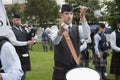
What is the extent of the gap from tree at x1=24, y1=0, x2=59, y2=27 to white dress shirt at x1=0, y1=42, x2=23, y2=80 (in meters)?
33.0

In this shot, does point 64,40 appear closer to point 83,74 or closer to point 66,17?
point 66,17

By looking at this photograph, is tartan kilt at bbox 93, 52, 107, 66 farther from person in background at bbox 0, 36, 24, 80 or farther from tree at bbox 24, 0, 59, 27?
tree at bbox 24, 0, 59, 27

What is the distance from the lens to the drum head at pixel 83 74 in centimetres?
483

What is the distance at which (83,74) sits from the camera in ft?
16.1

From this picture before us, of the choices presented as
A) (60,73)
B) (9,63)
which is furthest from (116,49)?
(9,63)

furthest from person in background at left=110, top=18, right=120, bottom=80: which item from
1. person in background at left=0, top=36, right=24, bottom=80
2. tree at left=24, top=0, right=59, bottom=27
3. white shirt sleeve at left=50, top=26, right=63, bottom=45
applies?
tree at left=24, top=0, right=59, bottom=27

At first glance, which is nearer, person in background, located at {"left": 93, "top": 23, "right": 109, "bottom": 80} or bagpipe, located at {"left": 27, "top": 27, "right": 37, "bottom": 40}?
bagpipe, located at {"left": 27, "top": 27, "right": 37, "bottom": 40}

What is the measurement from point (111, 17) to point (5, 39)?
7659 millimetres

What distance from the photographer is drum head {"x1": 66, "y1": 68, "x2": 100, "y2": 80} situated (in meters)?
4.83

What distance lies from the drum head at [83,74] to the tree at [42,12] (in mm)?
31763

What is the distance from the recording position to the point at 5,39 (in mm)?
3789

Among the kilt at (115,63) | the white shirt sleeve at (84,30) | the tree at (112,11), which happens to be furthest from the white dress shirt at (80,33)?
the tree at (112,11)

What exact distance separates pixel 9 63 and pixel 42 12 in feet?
109

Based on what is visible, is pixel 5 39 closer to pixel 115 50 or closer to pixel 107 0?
pixel 115 50
